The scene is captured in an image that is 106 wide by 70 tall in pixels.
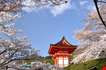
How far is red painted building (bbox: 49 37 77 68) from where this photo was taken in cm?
4588

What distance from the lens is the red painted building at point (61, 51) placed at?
151ft

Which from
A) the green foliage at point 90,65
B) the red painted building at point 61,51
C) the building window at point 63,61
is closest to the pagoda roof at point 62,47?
the red painted building at point 61,51

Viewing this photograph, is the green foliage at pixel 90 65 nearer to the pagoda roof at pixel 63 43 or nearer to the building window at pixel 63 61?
the building window at pixel 63 61

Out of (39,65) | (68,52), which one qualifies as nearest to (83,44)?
(39,65)

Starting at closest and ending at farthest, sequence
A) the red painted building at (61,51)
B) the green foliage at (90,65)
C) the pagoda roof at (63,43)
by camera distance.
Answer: the green foliage at (90,65)
the red painted building at (61,51)
the pagoda roof at (63,43)

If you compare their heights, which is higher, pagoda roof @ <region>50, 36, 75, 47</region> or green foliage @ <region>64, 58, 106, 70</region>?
pagoda roof @ <region>50, 36, 75, 47</region>

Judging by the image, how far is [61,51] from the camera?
155 feet

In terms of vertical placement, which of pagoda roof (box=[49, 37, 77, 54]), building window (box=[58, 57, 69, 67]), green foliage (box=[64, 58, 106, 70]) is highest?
pagoda roof (box=[49, 37, 77, 54])

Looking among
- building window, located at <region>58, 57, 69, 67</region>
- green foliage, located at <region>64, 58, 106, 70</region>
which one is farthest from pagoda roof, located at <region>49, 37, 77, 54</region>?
green foliage, located at <region>64, 58, 106, 70</region>

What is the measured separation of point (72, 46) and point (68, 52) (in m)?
1.29

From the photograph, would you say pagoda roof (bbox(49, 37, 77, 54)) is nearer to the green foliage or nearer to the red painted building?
the red painted building

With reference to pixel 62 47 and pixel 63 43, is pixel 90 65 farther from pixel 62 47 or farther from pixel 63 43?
pixel 63 43

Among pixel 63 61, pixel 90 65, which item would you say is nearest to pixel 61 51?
pixel 63 61

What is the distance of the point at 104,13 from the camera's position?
1040 inches
